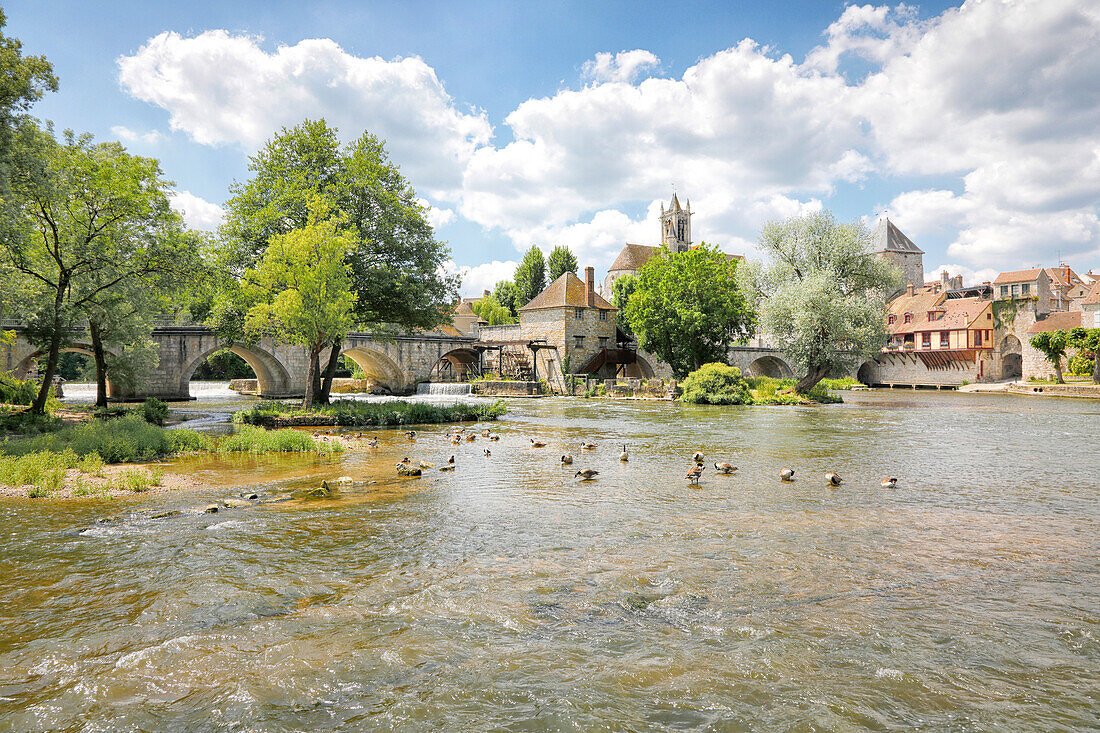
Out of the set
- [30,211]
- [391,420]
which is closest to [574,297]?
[391,420]

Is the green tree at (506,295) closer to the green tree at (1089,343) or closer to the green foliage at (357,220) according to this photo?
the green foliage at (357,220)

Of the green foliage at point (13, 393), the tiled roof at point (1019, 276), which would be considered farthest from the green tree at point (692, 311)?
the tiled roof at point (1019, 276)

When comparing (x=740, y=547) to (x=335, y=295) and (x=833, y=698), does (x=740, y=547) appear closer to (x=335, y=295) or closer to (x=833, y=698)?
(x=833, y=698)

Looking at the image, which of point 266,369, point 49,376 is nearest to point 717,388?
point 266,369

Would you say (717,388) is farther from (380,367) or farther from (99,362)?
(99,362)

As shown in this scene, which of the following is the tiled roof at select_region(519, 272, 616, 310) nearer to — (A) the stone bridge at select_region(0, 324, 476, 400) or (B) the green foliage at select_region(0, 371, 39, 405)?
(A) the stone bridge at select_region(0, 324, 476, 400)

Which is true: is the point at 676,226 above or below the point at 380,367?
above

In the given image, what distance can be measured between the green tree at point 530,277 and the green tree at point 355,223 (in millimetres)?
41204

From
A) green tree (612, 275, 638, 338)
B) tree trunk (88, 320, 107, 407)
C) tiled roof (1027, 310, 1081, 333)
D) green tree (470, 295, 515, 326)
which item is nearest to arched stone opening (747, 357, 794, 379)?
green tree (612, 275, 638, 338)

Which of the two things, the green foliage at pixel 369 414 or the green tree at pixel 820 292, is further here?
the green tree at pixel 820 292

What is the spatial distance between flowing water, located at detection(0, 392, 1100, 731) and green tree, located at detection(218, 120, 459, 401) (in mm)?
14881

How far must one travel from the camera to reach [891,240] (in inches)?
3433

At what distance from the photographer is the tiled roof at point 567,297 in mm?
51562

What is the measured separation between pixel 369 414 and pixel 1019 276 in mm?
78270
